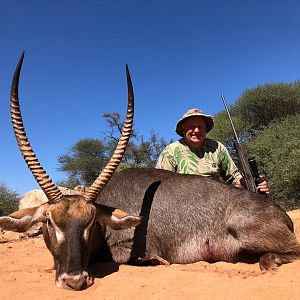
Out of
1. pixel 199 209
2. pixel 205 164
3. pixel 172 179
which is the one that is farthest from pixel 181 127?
pixel 199 209

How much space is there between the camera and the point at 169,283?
3.78m

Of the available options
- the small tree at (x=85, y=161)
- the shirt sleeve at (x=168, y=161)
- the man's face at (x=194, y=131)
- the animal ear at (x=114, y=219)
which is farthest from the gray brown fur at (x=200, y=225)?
the small tree at (x=85, y=161)

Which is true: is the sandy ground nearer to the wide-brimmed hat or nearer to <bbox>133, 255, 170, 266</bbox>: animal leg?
<bbox>133, 255, 170, 266</bbox>: animal leg

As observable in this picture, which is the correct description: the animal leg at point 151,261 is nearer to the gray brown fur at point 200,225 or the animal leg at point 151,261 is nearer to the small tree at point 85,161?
the gray brown fur at point 200,225

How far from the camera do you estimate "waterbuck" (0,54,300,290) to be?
14.3 feet

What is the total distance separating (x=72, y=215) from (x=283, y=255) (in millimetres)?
2263

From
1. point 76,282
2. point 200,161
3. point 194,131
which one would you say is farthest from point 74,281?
point 194,131

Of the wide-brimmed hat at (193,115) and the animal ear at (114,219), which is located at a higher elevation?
the wide-brimmed hat at (193,115)

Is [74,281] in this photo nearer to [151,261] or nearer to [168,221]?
[151,261]

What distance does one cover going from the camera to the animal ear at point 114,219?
4.48m

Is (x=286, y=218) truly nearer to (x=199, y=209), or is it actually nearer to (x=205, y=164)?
(x=199, y=209)

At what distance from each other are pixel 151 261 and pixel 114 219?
0.70m

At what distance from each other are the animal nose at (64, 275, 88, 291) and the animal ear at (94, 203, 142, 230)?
87cm

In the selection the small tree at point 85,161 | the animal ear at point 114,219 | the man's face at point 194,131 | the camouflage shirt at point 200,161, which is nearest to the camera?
the animal ear at point 114,219
